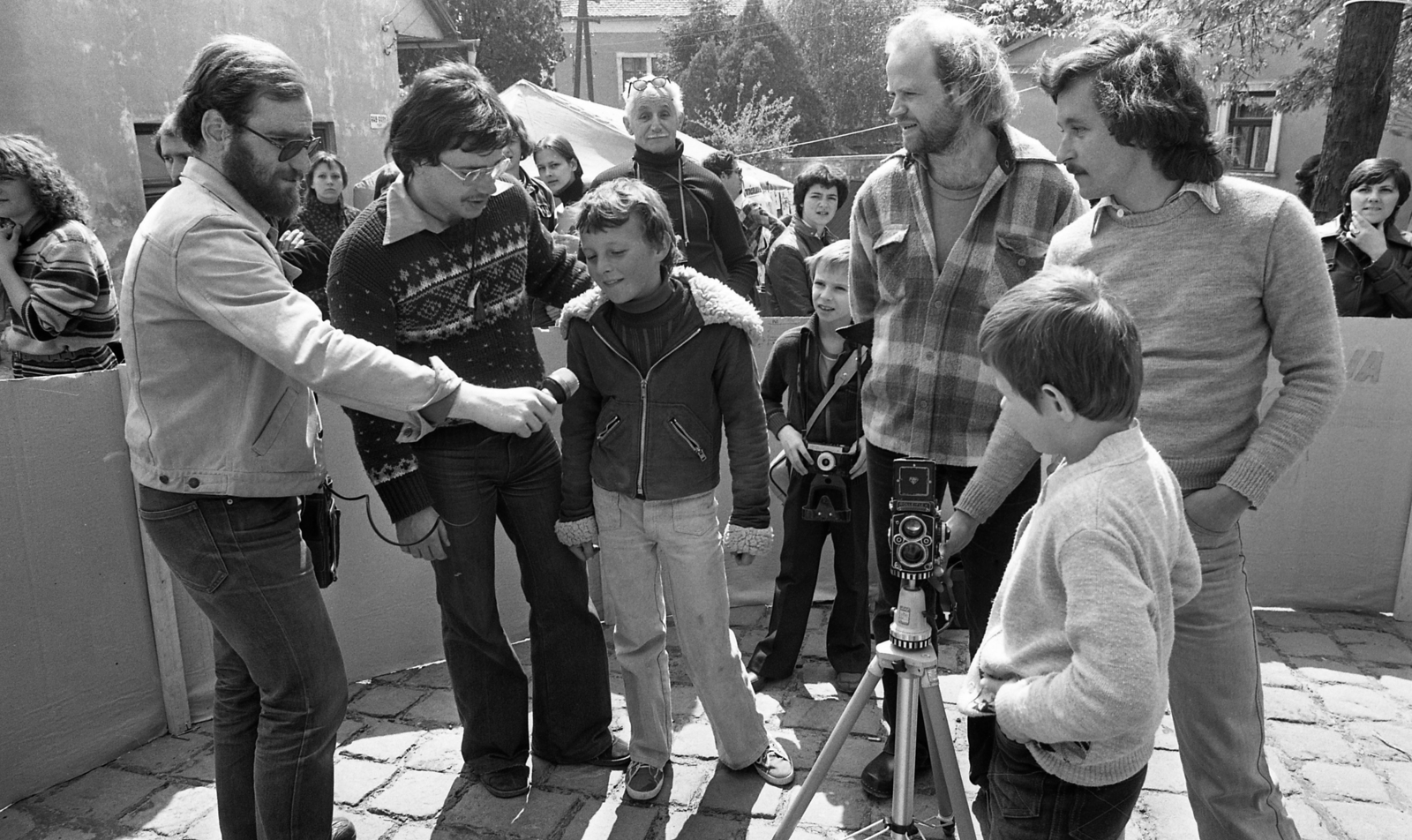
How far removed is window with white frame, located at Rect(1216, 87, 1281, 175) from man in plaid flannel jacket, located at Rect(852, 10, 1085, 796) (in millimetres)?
22694

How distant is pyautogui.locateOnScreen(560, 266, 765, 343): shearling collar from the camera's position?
312cm

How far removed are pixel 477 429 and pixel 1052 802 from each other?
1939mm

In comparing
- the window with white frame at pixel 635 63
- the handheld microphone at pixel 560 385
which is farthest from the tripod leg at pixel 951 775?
the window with white frame at pixel 635 63

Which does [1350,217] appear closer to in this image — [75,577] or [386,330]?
[386,330]

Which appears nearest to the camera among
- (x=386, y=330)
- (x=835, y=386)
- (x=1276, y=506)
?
(x=386, y=330)

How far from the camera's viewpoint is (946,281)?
2.87 m

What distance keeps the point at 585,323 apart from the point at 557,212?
2.73m

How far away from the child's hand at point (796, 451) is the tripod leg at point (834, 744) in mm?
1521

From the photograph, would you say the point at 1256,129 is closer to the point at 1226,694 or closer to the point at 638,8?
the point at 1226,694

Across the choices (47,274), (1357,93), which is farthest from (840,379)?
(1357,93)

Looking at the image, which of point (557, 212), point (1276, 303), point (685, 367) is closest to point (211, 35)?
point (557, 212)

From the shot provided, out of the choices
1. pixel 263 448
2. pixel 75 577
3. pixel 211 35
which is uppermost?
pixel 211 35

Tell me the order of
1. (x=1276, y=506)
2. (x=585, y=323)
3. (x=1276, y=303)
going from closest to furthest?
(x=1276, y=303) → (x=585, y=323) → (x=1276, y=506)

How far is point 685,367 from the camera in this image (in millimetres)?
3104
